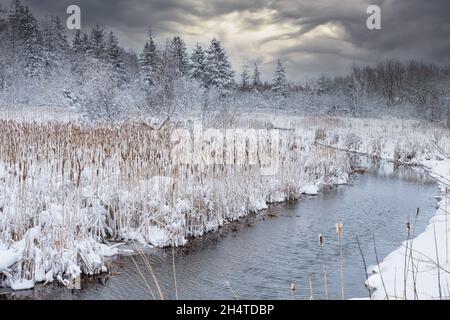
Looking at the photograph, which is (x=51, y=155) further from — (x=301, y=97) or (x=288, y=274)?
(x=301, y=97)

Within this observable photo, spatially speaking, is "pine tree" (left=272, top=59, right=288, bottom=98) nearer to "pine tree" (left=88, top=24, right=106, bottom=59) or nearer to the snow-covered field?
"pine tree" (left=88, top=24, right=106, bottom=59)

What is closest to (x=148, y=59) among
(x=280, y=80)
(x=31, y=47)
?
(x=31, y=47)

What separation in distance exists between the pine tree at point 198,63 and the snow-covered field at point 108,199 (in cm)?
3008

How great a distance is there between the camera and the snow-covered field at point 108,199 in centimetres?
575

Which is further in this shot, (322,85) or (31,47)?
(322,85)

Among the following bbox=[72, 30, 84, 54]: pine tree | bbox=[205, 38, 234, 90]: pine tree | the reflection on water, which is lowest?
the reflection on water

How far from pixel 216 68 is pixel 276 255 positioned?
1378 inches

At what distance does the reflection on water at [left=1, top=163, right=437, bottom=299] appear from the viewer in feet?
18.7

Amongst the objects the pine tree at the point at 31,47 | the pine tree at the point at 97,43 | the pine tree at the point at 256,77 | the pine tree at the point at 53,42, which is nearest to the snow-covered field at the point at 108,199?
the pine tree at the point at 97,43

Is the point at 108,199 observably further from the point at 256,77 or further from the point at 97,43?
the point at 256,77

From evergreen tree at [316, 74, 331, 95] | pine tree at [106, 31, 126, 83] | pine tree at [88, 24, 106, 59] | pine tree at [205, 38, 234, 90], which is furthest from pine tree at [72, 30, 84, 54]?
evergreen tree at [316, 74, 331, 95]

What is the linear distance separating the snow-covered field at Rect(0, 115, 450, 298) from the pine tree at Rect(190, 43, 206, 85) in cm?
3008

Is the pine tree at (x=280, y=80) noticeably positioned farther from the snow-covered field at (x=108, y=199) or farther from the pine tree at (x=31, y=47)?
the snow-covered field at (x=108, y=199)

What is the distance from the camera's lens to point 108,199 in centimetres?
778
